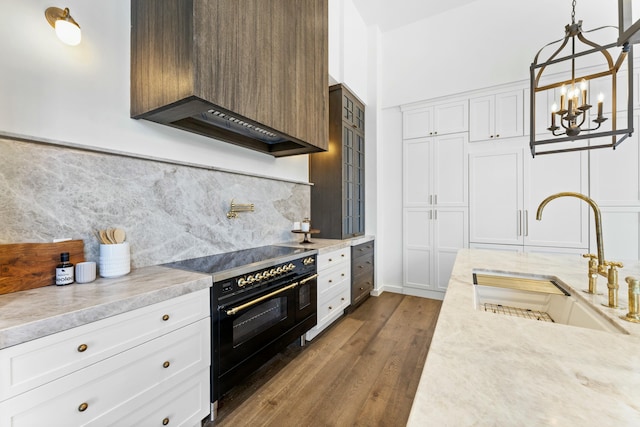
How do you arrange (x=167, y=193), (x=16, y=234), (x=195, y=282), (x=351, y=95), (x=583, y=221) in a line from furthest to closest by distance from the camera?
(x=351, y=95), (x=583, y=221), (x=167, y=193), (x=195, y=282), (x=16, y=234)

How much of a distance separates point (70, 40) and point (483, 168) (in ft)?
13.2

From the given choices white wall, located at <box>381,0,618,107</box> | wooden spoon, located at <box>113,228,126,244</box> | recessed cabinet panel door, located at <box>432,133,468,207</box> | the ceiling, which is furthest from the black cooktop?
the ceiling

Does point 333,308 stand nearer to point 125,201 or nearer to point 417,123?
point 125,201

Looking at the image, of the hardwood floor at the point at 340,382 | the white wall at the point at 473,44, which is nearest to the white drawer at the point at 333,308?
the hardwood floor at the point at 340,382

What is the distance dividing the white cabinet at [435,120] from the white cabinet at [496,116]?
11 centimetres

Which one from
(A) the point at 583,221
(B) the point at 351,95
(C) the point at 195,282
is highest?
(B) the point at 351,95

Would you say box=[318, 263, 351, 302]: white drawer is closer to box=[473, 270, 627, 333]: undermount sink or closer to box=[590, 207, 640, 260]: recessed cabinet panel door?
box=[473, 270, 627, 333]: undermount sink

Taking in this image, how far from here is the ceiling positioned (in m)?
3.54

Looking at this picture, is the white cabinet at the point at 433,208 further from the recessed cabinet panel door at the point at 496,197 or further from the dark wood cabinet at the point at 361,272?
the dark wood cabinet at the point at 361,272

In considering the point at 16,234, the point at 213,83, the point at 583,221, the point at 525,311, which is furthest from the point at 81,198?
the point at 583,221

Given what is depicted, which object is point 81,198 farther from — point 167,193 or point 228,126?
point 228,126

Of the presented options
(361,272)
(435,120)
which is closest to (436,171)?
(435,120)

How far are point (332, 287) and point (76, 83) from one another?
97.1 inches

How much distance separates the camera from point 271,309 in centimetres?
191
